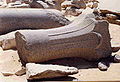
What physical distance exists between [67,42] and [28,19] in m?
1.73

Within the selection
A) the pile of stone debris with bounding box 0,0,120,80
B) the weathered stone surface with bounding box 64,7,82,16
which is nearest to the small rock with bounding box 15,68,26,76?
the pile of stone debris with bounding box 0,0,120,80

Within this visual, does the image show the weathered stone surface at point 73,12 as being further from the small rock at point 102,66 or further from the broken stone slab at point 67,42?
the small rock at point 102,66

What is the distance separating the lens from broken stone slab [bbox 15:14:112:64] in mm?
3477

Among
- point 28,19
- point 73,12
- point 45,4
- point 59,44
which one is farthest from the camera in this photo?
point 73,12

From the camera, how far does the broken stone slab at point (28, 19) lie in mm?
5023

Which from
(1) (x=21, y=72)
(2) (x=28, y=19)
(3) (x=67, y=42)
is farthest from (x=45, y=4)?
(1) (x=21, y=72)

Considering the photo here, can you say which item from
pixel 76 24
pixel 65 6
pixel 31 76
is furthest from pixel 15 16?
pixel 65 6

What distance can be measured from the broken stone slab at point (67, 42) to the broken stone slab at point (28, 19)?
3.95 ft

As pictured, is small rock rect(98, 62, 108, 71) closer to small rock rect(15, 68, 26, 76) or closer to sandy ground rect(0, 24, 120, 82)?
sandy ground rect(0, 24, 120, 82)

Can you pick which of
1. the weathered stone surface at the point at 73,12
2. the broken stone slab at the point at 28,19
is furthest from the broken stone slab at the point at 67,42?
the weathered stone surface at the point at 73,12

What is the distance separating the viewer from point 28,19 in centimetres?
514

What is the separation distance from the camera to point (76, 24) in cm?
413

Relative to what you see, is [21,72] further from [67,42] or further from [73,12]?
[73,12]

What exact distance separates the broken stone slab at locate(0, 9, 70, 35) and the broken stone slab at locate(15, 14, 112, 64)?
1204mm
